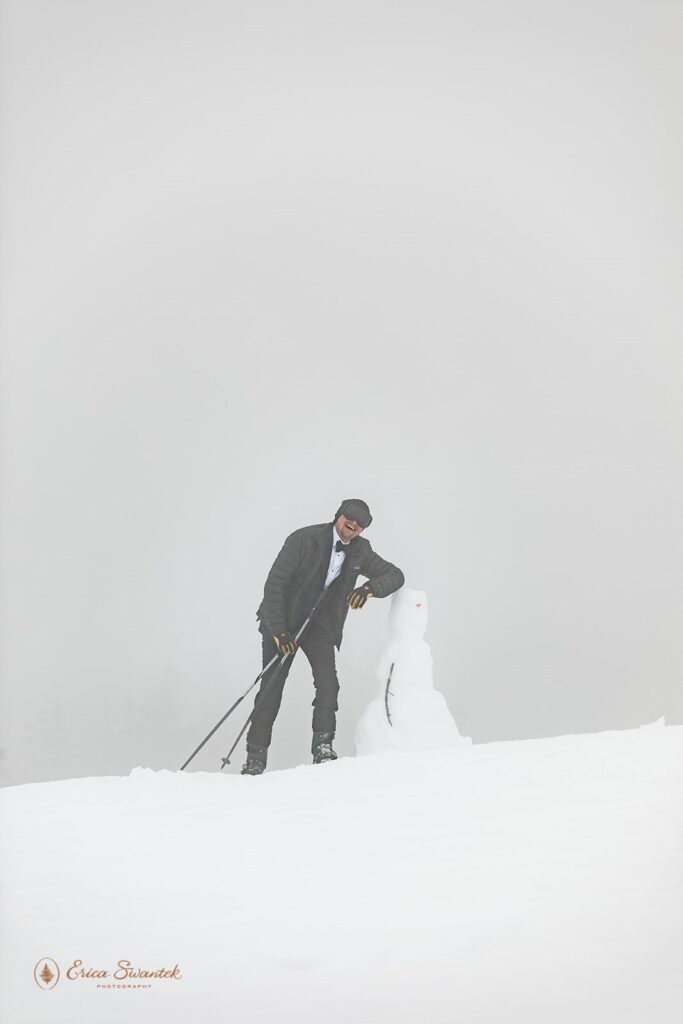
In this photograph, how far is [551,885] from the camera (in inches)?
134

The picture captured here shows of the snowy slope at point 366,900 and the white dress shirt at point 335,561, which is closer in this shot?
the snowy slope at point 366,900


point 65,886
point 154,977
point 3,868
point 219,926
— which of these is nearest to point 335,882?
point 219,926

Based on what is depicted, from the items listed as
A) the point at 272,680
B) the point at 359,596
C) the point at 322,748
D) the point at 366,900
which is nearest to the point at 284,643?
the point at 272,680

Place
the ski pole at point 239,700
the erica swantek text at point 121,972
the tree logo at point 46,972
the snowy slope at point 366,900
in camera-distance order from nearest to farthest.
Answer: the snowy slope at point 366,900, the erica swantek text at point 121,972, the tree logo at point 46,972, the ski pole at point 239,700

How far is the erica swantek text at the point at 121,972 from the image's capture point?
3.18 meters

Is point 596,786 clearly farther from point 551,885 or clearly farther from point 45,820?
point 45,820

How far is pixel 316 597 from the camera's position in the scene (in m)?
5.70

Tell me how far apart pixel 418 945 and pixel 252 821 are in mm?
1208

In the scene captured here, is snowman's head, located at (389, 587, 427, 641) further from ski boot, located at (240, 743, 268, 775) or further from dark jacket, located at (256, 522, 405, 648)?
ski boot, located at (240, 743, 268, 775)

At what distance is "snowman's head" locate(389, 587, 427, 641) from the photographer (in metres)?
5.66

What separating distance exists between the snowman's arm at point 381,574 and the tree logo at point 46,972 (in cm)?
271

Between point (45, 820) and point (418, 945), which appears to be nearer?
point (418, 945)

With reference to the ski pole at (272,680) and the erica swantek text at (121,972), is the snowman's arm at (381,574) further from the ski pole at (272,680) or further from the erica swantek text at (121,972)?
the erica swantek text at (121,972)

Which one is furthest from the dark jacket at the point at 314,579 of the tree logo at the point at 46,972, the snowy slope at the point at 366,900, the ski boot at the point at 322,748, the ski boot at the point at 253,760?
the tree logo at the point at 46,972
